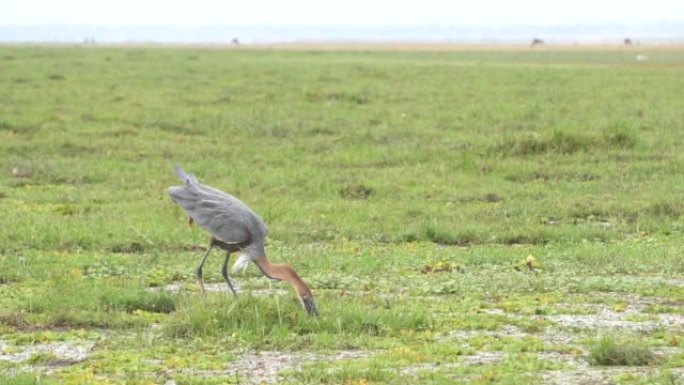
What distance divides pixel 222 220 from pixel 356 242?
3.70 meters

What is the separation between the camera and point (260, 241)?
9.21 metres

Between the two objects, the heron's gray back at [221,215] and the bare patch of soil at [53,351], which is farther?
the heron's gray back at [221,215]

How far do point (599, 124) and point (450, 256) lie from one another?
412 inches

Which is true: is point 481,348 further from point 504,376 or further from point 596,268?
point 596,268

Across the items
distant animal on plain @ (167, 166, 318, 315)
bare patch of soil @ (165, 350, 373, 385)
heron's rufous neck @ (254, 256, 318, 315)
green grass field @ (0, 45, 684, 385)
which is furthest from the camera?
distant animal on plain @ (167, 166, 318, 315)

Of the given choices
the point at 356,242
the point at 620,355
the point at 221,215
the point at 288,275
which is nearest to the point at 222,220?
the point at 221,215

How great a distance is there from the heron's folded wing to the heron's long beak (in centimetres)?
85

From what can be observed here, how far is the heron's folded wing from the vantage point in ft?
30.2

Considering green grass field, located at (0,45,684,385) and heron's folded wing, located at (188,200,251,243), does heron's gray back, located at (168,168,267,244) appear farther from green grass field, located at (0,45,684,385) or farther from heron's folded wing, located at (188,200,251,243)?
green grass field, located at (0,45,684,385)

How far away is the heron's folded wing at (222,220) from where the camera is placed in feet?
30.2

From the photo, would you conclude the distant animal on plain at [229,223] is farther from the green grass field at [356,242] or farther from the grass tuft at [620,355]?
the grass tuft at [620,355]

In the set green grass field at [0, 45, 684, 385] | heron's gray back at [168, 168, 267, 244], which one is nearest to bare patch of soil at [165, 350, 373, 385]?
green grass field at [0, 45, 684, 385]

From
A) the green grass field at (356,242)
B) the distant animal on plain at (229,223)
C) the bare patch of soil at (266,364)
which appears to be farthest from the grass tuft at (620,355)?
the distant animal on plain at (229,223)

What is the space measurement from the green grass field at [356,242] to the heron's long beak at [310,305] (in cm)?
8
